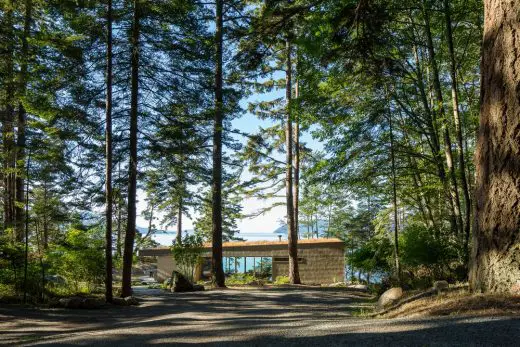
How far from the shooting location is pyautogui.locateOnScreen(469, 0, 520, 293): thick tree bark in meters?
4.67

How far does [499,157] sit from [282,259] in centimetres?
1870

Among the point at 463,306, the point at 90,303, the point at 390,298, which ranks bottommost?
the point at 90,303

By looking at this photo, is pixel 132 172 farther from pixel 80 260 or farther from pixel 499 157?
pixel 499 157

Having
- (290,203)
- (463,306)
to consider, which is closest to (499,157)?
(463,306)

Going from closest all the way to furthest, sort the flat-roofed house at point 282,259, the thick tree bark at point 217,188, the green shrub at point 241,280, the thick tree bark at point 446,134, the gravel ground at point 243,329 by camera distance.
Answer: the gravel ground at point 243,329 < the thick tree bark at point 446,134 < the thick tree bark at point 217,188 < the green shrub at point 241,280 < the flat-roofed house at point 282,259

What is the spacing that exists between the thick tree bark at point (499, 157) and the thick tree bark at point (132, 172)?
29.2 ft

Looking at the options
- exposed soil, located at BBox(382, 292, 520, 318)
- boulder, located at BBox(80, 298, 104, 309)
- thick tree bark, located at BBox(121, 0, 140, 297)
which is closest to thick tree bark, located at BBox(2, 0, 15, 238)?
thick tree bark, located at BBox(121, 0, 140, 297)

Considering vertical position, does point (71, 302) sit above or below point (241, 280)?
above

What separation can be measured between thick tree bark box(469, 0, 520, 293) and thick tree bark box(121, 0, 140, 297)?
890cm

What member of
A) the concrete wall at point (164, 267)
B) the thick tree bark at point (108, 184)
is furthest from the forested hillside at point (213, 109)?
the concrete wall at point (164, 267)

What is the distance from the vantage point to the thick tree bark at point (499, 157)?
15.3 feet

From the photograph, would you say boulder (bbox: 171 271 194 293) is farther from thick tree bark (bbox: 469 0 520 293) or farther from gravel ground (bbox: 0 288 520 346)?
thick tree bark (bbox: 469 0 520 293)

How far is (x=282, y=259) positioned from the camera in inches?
896

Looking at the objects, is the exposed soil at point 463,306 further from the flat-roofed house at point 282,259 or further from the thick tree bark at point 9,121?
the flat-roofed house at point 282,259
